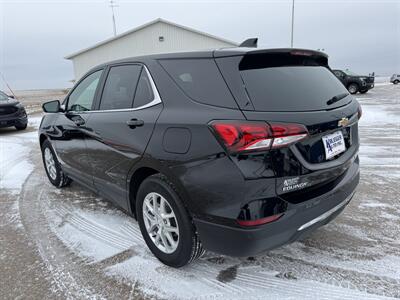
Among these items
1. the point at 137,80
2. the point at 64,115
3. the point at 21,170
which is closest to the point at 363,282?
the point at 137,80

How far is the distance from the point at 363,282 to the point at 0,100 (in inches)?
455

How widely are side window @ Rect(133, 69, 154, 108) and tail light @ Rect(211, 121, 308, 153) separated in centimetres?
94

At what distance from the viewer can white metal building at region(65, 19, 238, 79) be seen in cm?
2770

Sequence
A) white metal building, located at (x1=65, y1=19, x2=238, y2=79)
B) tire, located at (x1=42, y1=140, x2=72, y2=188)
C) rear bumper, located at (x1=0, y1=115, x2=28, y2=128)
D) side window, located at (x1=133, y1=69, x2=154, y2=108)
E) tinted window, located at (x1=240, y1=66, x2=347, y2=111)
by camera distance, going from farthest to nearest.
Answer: white metal building, located at (x1=65, y1=19, x2=238, y2=79), rear bumper, located at (x1=0, y1=115, x2=28, y2=128), tire, located at (x1=42, y1=140, x2=72, y2=188), side window, located at (x1=133, y1=69, x2=154, y2=108), tinted window, located at (x1=240, y1=66, x2=347, y2=111)

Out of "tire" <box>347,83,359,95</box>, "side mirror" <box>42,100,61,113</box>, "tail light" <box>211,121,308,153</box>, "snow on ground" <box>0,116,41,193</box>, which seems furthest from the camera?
"tire" <box>347,83,359,95</box>

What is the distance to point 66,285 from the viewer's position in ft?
8.41

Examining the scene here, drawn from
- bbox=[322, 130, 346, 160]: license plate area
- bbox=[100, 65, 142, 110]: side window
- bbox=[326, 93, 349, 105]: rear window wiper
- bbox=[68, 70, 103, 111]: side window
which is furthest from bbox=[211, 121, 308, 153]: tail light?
bbox=[68, 70, 103, 111]: side window

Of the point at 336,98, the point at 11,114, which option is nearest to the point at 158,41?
the point at 11,114

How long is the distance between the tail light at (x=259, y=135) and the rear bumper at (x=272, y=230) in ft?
1.51

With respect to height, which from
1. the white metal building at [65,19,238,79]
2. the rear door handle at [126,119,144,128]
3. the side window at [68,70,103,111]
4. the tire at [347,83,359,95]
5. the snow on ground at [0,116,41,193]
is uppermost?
the white metal building at [65,19,238,79]

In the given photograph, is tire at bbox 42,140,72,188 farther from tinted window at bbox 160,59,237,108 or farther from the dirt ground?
tinted window at bbox 160,59,237,108

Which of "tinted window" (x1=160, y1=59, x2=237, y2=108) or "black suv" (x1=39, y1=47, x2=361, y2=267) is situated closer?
"black suv" (x1=39, y1=47, x2=361, y2=267)

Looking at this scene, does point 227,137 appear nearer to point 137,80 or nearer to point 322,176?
point 322,176

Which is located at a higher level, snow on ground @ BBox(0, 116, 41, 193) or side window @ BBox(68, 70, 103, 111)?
side window @ BBox(68, 70, 103, 111)
